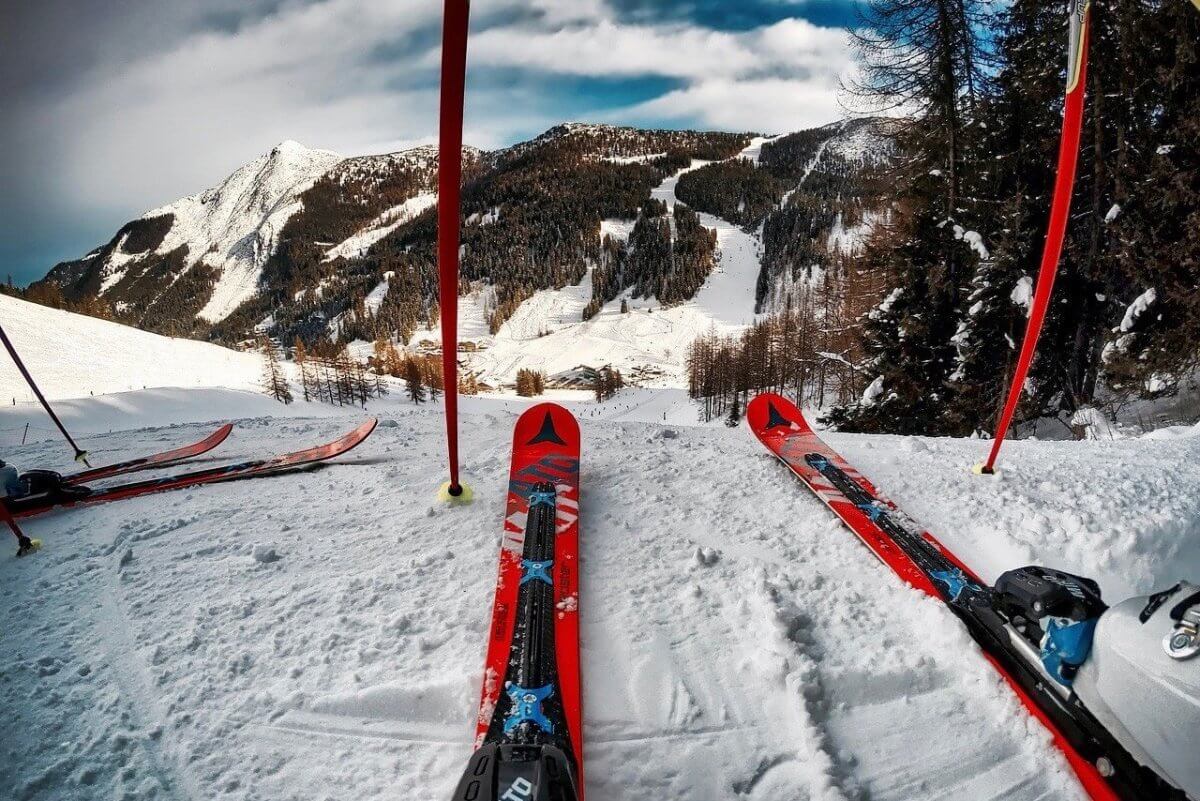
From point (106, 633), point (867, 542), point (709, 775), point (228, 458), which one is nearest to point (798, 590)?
point (867, 542)

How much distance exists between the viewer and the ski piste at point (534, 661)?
1.79 metres

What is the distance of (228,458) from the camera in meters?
6.08

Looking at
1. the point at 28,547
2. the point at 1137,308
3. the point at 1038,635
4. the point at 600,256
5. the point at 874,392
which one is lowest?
the point at 874,392

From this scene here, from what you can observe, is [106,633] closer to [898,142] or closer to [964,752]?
[964,752]

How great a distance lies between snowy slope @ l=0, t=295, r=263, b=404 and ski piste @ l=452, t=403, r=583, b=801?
22.9 meters

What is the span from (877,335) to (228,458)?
12.6 metres

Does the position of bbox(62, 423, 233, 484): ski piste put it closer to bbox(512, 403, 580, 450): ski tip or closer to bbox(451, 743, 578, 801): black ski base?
bbox(512, 403, 580, 450): ski tip

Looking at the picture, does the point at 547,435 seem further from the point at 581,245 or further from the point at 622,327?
the point at 581,245

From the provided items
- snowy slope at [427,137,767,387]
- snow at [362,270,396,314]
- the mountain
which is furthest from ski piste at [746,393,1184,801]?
snow at [362,270,396,314]

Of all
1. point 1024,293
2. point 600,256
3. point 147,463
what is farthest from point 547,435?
point 600,256

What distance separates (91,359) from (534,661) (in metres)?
35.5

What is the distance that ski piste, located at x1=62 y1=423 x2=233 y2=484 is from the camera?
5445mm

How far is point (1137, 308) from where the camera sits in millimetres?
8836

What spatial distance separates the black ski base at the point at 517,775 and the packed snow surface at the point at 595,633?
0.82 ft
